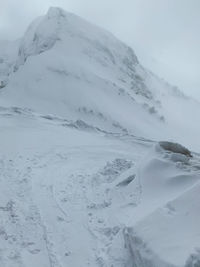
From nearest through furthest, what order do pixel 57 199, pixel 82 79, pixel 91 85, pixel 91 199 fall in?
pixel 57 199 < pixel 91 199 < pixel 91 85 < pixel 82 79

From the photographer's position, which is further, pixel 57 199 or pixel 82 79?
pixel 82 79

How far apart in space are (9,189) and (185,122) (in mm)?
44399

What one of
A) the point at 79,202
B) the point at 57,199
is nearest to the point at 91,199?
the point at 79,202

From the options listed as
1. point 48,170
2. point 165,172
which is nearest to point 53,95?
point 48,170

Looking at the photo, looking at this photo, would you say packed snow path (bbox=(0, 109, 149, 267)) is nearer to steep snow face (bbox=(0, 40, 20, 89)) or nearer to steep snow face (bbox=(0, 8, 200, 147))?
steep snow face (bbox=(0, 8, 200, 147))

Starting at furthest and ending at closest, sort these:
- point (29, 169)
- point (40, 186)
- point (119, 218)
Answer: point (29, 169)
point (40, 186)
point (119, 218)

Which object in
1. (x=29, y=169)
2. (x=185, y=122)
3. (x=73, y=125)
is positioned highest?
(x=29, y=169)

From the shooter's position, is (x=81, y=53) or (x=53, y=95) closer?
(x=53, y=95)

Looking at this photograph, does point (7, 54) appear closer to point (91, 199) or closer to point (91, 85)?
point (91, 85)

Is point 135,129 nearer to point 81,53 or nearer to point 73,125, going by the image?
point 73,125

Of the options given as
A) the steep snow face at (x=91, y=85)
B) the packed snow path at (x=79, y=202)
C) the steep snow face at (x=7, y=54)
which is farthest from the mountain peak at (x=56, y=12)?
the packed snow path at (x=79, y=202)

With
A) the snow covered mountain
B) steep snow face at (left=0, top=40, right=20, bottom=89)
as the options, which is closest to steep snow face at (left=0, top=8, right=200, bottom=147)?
the snow covered mountain

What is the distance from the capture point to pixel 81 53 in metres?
57.5

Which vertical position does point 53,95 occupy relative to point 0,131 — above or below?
below
